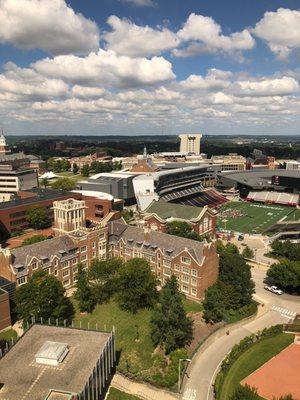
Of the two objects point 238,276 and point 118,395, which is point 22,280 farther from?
point 238,276

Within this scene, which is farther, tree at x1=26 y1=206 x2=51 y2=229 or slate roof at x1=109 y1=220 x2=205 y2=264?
tree at x1=26 y1=206 x2=51 y2=229

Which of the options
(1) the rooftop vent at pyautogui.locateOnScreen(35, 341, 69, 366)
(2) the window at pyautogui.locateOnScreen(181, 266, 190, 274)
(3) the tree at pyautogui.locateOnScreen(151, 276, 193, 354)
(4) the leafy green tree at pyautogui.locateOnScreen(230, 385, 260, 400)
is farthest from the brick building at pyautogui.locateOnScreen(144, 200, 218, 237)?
(4) the leafy green tree at pyautogui.locateOnScreen(230, 385, 260, 400)

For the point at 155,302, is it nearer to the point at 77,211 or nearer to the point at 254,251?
the point at 77,211

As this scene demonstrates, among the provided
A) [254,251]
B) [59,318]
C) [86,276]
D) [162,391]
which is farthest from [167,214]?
[162,391]

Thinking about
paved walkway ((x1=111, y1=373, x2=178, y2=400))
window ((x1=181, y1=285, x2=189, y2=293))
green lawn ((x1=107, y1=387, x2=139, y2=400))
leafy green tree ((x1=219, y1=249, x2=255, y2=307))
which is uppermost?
leafy green tree ((x1=219, y1=249, x2=255, y2=307))

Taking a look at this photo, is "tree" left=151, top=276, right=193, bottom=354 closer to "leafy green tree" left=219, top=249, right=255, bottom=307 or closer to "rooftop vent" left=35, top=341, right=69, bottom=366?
"leafy green tree" left=219, top=249, right=255, bottom=307

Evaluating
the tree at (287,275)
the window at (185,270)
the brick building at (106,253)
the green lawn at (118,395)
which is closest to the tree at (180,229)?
the brick building at (106,253)

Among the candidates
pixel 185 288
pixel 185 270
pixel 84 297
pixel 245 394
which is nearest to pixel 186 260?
pixel 185 270

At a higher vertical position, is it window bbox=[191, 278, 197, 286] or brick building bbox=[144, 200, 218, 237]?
brick building bbox=[144, 200, 218, 237]
